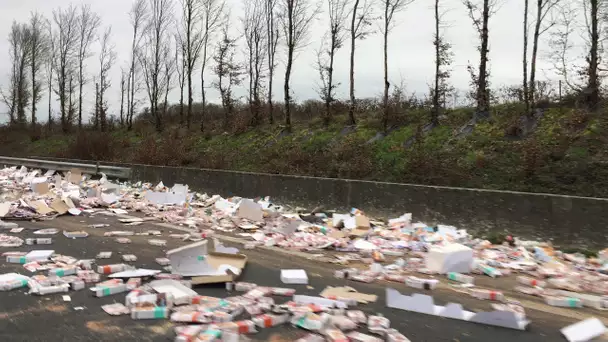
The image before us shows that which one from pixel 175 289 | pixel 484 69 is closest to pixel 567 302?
pixel 175 289

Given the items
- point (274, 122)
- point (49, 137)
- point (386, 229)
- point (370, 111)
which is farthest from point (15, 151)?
point (386, 229)

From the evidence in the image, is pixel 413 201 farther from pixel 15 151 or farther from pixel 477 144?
pixel 15 151

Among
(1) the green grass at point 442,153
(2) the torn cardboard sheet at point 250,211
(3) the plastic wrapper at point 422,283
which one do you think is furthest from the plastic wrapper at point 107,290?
(1) the green grass at point 442,153

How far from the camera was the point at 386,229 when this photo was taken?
7.52 m

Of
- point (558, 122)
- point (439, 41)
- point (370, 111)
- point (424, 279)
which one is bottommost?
point (424, 279)

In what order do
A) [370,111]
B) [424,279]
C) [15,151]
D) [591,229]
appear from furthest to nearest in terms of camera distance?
[15,151] < [370,111] < [591,229] < [424,279]

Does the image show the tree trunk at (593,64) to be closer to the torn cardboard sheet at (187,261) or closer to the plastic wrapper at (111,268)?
the torn cardboard sheet at (187,261)

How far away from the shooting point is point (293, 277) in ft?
15.1

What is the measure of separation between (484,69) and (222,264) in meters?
10.9

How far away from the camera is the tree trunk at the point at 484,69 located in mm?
12836

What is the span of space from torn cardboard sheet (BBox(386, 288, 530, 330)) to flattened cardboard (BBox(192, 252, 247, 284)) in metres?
1.58

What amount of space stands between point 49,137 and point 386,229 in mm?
37931

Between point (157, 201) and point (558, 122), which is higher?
point (558, 122)

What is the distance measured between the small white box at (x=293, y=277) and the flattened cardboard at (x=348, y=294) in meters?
0.32
